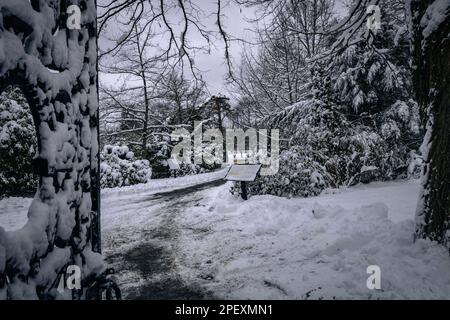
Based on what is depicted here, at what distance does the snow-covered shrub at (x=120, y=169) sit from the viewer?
15.1m

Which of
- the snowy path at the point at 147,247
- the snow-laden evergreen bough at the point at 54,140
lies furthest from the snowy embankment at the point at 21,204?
the snow-laden evergreen bough at the point at 54,140

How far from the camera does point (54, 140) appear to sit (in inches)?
73.4

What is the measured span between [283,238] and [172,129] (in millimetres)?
18737

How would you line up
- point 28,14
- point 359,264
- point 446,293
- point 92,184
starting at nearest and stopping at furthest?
point 28,14 → point 92,184 → point 446,293 → point 359,264

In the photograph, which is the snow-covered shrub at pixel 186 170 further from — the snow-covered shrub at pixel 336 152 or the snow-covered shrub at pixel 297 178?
the snow-covered shrub at pixel 297 178

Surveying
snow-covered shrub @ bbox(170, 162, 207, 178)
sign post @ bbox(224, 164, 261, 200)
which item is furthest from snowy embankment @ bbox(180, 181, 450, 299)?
snow-covered shrub @ bbox(170, 162, 207, 178)

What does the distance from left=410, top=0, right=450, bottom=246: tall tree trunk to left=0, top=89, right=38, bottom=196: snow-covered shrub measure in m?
12.1

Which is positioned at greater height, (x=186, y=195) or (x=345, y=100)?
(x=345, y=100)

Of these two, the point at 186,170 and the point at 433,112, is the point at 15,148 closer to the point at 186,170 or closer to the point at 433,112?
the point at 186,170

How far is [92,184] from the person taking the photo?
90.3 inches

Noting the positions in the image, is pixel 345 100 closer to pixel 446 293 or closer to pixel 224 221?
pixel 224 221

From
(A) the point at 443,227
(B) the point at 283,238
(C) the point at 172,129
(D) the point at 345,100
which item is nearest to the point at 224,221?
(B) the point at 283,238

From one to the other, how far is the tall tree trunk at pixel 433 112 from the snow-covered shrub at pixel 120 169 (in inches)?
543

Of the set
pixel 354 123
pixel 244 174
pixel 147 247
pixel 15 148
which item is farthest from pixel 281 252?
pixel 15 148
